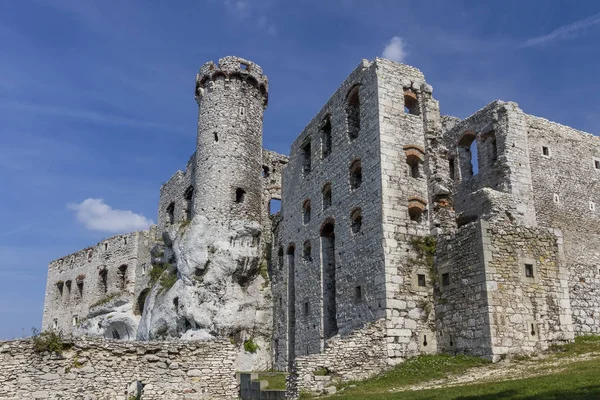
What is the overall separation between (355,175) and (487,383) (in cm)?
1160

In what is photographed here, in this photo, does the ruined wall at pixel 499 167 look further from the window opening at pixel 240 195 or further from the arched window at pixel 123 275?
the arched window at pixel 123 275

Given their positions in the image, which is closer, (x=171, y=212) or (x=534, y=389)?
(x=534, y=389)

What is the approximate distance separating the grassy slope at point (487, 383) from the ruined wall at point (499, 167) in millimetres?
5534

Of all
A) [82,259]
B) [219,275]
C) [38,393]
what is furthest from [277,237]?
[82,259]

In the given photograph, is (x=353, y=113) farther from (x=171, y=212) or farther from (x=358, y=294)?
(x=171, y=212)

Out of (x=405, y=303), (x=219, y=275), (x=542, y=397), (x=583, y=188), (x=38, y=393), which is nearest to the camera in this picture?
(x=542, y=397)


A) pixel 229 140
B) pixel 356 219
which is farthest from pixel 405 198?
pixel 229 140

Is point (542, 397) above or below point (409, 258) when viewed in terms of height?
below

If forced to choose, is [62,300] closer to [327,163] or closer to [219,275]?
[219,275]

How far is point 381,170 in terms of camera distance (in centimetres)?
2075

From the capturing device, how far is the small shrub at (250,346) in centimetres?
2906

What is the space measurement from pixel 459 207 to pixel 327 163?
5.85 meters

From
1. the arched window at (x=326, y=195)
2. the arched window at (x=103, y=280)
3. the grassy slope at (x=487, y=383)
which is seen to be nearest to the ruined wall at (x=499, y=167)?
the arched window at (x=326, y=195)

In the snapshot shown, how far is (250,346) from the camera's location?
29.2 m
